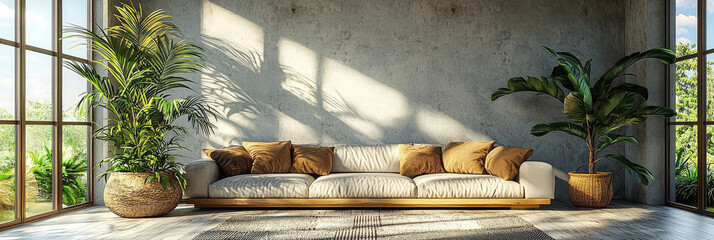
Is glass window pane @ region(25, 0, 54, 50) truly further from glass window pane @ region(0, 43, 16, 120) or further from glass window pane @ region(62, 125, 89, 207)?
glass window pane @ region(62, 125, 89, 207)

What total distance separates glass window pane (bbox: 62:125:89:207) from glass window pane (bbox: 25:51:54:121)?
1.12 ft

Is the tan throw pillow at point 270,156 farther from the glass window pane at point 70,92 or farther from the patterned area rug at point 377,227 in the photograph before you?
the glass window pane at point 70,92

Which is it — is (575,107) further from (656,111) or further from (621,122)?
(656,111)

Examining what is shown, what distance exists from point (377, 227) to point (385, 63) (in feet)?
8.02

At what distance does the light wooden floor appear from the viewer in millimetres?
3834

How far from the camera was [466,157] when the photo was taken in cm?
532

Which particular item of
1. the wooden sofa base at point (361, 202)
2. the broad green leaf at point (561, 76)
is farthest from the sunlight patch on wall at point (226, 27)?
the broad green leaf at point (561, 76)

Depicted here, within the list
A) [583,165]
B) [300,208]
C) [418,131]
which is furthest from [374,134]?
[583,165]

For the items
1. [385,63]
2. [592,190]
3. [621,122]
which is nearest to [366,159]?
[385,63]

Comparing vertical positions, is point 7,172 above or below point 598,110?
below

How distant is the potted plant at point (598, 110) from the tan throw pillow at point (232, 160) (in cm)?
292

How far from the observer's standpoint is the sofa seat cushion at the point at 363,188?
193 inches

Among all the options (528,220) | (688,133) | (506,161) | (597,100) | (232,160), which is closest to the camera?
(528,220)

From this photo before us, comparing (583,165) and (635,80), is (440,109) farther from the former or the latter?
(635,80)
